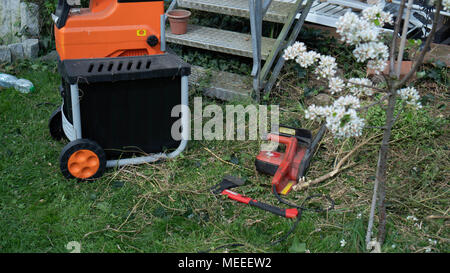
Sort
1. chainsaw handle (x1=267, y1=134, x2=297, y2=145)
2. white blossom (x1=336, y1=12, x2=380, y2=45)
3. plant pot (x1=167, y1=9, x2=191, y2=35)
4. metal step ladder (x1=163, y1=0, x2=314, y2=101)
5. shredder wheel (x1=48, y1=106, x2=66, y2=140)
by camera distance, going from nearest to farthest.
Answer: white blossom (x1=336, y1=12, x2=380, y2=45), chainsaw handle (x1=267, y1=134, x2=297, y2=145), shredder wheel (x1=48, y1=106, x2=66, y2=140), metal step ladder (x1=163, y1=0, x2=314, y2=101), plant pot (x1=167, y1=9, x2=191, y2=35)

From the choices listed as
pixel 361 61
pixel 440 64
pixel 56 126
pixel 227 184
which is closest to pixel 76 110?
pixel 56 126

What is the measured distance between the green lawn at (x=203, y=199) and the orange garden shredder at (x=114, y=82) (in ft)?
0.65

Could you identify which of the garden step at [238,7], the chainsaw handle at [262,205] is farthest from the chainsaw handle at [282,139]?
the garden step at [238,7]

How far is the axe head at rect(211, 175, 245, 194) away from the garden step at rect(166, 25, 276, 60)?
151 centimetres

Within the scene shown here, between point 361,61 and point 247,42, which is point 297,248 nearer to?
point 361,61

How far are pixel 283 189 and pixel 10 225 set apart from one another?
5.98ft

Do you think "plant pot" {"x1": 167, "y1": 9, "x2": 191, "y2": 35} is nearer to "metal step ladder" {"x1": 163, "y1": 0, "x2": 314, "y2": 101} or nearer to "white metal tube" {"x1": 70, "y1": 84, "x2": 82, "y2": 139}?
"metal step ladder" {"x1": 163, "y1": 0, "x2": 314, "y2": 101}

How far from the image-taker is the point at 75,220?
10.1ft

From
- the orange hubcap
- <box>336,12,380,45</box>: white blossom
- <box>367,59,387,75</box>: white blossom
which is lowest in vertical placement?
the orange hubcap

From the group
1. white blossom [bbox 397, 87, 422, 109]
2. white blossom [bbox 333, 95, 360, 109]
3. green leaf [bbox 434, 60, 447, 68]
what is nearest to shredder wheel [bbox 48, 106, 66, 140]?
white blossom [bbox 333, 95, 360, 109]

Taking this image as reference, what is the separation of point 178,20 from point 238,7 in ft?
2.04

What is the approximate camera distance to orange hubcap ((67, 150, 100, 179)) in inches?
132

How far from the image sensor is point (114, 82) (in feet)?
10.8

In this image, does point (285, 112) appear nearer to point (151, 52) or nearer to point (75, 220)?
point (151, 52)
